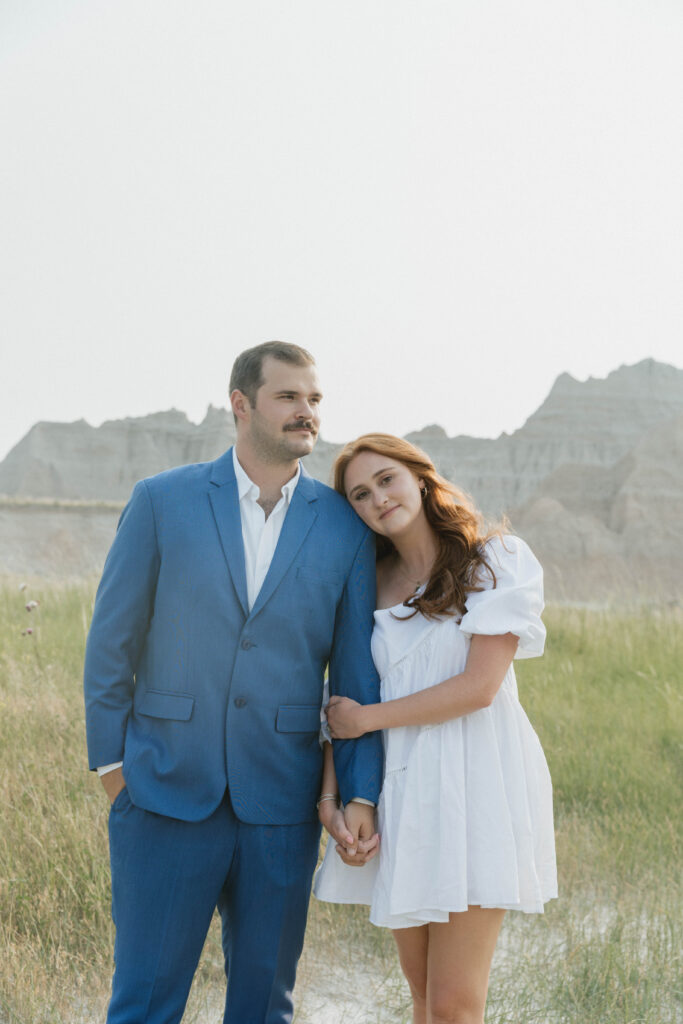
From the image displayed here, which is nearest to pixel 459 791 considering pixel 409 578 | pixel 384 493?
pixel 409 578

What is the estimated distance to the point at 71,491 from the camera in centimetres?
8606

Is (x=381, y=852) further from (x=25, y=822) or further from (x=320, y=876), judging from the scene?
(x=25, y=822)

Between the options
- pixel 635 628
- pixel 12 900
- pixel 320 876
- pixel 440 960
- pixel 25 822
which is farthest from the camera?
pixel 635 628

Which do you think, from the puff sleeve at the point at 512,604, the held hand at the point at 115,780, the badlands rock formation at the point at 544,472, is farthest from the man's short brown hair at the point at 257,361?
the badlands rock formation at the point at 544,472

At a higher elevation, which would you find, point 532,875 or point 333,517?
point 333,517

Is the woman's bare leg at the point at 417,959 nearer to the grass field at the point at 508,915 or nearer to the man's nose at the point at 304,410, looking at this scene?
the grass field at the point at 508,915

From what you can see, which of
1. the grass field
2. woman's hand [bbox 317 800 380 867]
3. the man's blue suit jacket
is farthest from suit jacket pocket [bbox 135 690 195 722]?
the grass field

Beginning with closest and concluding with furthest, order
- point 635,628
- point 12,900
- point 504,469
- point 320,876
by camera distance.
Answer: point 320,876 → point 12,900 → point 635,628 → point 504,469

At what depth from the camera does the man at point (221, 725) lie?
2.35m

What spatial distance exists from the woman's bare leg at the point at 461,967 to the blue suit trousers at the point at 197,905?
1.43ft

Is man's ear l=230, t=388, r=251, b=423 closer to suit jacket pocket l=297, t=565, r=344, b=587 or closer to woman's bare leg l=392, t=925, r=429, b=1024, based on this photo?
suit jacket pocket l=297, t=565, r=344, b=587

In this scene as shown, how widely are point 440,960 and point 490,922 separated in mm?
170

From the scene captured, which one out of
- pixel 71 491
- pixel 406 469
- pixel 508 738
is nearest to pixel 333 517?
pixel 406 469

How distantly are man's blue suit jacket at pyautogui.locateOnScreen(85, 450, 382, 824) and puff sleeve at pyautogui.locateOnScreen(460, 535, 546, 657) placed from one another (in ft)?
1.19
